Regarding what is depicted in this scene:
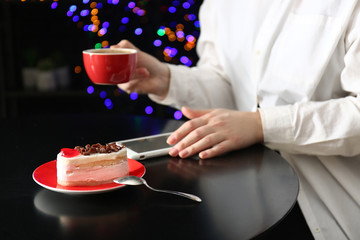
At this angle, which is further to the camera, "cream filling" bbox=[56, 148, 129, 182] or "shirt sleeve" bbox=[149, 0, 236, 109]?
"shirt sleeve" bbox=[149, 0, 236, 109]

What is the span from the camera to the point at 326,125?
3.96 feet

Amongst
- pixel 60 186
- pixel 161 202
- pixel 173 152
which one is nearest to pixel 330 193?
pixel 173 152

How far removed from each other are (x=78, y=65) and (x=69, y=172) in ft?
7.08

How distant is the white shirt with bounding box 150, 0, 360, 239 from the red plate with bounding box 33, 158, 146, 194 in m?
0.38

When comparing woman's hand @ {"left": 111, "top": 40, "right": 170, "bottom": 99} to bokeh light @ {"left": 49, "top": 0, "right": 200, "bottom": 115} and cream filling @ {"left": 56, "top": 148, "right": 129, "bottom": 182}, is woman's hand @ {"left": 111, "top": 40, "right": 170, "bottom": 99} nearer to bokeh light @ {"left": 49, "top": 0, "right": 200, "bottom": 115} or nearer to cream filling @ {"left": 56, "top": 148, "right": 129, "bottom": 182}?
cream filling @ {"left": 56, "top": 148, "right": 129, "bottom": 182}

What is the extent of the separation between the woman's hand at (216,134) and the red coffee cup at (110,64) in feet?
0.69

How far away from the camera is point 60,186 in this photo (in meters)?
0.88

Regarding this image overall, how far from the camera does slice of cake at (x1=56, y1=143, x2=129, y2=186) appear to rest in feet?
2.90

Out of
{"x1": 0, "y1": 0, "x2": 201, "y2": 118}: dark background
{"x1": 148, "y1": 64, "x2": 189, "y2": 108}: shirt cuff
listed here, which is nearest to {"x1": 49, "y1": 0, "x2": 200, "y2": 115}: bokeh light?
{"x1": 0, "y1": 0, "x2": 201, "y2": 118}: dark background

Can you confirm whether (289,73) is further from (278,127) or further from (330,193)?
(330,193)

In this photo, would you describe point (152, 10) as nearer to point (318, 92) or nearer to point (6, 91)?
point (6, 91)

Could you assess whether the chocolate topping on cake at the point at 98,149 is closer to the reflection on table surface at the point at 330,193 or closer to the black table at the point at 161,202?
the black table at the point at 161,202

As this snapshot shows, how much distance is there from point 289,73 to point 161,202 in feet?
2.17

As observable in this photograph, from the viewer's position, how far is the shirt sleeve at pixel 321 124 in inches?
47.1
